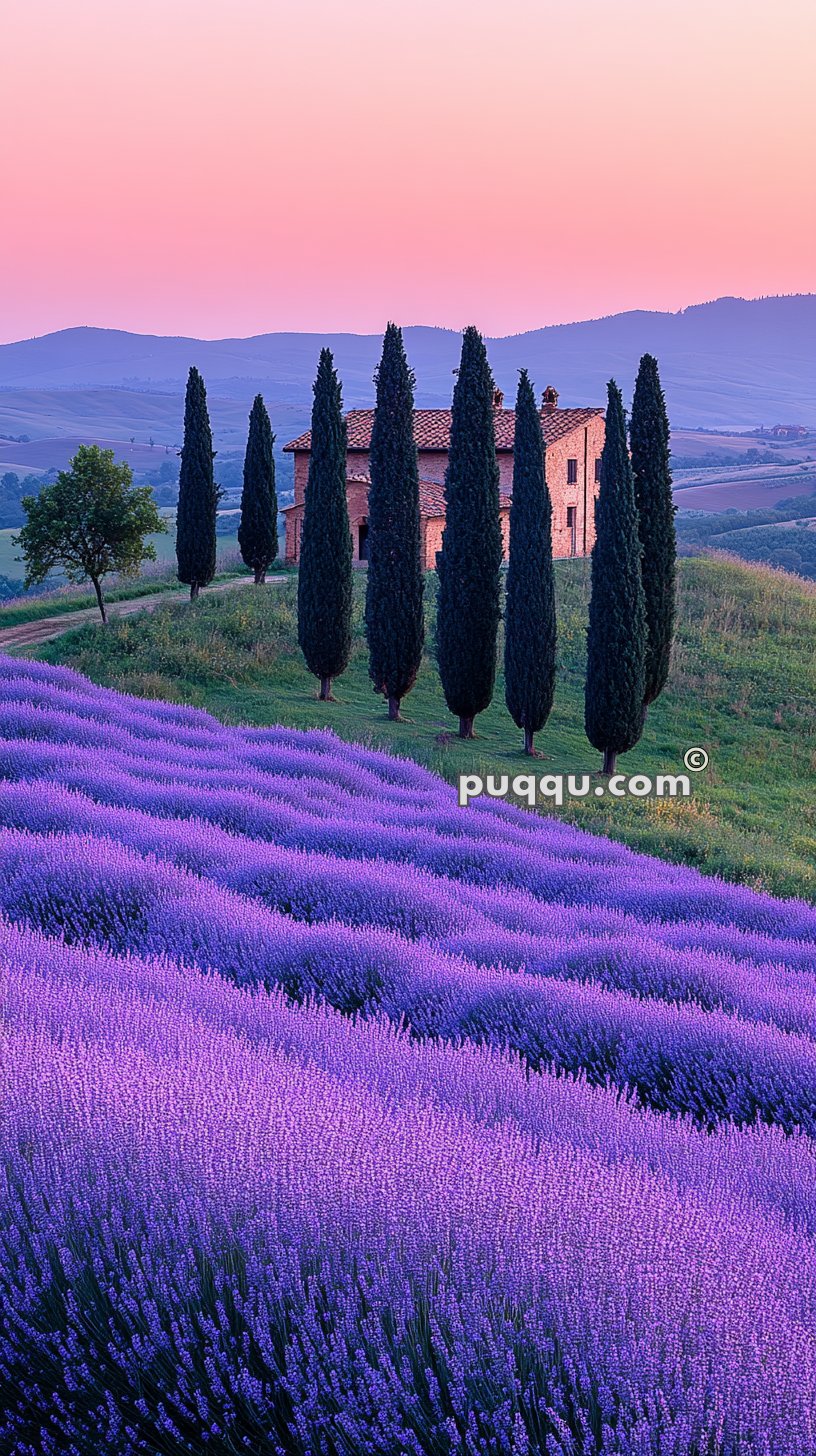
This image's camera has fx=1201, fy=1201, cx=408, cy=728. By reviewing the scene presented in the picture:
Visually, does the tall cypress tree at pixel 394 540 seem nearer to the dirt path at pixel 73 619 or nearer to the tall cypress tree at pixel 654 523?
the tall cypress tree at pixel 654 523

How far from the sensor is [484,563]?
2591 centimetres

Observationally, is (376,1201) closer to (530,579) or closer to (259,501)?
(530,579)

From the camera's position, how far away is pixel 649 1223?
2.96m

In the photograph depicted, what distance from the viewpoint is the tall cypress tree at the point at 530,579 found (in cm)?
2498

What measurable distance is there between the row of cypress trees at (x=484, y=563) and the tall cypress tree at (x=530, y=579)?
0.10 ft

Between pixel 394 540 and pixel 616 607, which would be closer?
pixel 616 607

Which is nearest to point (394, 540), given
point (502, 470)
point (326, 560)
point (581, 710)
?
point (326, 560)

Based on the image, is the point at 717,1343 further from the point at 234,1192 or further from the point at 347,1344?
the point at 234,1192

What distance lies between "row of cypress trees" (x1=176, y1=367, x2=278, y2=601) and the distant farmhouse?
391 cm

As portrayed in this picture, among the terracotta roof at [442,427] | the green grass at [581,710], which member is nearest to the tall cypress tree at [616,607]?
the green grass at [581,710]

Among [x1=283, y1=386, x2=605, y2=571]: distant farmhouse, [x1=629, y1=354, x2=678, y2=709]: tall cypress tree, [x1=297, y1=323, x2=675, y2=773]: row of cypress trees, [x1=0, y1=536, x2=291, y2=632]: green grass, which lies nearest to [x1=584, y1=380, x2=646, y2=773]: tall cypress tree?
[x1=297, y1=323, x2=675, y2=773]: row of cypress trees

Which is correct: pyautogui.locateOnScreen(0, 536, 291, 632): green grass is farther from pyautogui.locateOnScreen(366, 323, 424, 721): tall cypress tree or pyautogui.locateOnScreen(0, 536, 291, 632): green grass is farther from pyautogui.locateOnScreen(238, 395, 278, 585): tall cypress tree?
pyautogui.locateOnScreen(366, 323, 424, 721): tall cypress tree

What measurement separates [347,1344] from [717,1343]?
766mm

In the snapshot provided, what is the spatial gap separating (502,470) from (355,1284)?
149 feet
